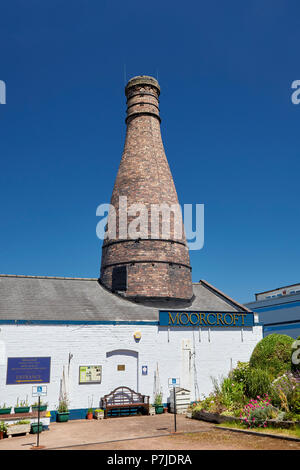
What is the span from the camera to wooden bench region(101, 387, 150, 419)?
17.3 meters

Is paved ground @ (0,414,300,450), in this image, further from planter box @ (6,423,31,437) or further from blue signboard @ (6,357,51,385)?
blue signboard @ (6,357,51,385)

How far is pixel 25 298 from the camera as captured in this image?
19.5 meters

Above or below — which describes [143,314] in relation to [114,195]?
below

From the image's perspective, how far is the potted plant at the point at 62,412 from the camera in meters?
16.5

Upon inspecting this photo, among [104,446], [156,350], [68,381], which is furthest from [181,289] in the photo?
[104,446]

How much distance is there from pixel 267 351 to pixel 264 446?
7.50 m

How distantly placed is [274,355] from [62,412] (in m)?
9.57

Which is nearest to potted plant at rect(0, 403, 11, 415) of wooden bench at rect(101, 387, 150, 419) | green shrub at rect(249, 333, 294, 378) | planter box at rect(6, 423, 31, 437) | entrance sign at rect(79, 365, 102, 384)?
planter box at rect(6, 423, 31, 437)

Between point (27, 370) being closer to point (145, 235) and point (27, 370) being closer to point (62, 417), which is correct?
point (62, 417)

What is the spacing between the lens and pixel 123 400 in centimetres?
1806

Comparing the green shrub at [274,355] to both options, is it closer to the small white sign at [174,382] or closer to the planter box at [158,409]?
the small white sign at [174,382]

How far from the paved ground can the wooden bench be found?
1.34 m

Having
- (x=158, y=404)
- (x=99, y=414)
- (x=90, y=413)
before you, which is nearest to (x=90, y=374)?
(x=90, y=413)

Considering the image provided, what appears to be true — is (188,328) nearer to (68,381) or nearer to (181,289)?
(181,289)
